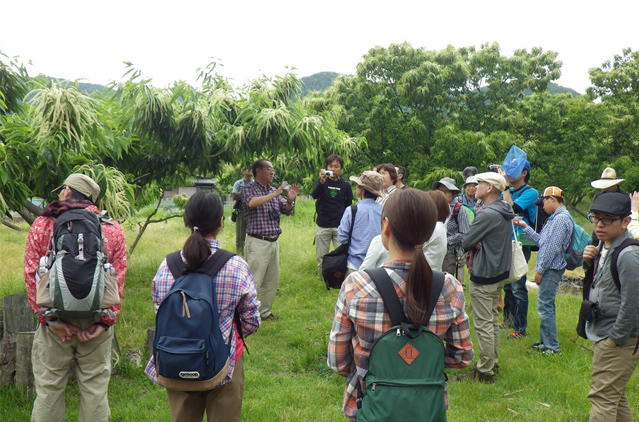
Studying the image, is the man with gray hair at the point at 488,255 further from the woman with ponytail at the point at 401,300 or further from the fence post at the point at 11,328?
the fence post at the point at 11,328

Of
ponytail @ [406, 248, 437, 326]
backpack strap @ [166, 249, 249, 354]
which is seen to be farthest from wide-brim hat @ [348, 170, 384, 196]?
ponytail @ [406, 248, 437, 326]

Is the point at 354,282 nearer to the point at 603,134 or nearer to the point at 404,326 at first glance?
the point at 404,326

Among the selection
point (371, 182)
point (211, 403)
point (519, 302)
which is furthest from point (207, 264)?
point (519, 302)

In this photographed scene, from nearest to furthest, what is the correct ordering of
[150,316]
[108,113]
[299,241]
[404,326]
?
[404,326]
[108,113]
[150,316]
[299,241]

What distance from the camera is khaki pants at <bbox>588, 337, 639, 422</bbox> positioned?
3.42 m

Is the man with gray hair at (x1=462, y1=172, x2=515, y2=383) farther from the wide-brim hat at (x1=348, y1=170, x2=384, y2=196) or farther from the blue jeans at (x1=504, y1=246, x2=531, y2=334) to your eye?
the blue jeans at (x1=504, y1=246, x2=531, y2=334)

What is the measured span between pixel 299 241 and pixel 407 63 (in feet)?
33.3

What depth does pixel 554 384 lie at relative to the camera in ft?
17.1

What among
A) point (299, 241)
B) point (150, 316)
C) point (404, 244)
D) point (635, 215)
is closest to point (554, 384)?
point (635, 215)

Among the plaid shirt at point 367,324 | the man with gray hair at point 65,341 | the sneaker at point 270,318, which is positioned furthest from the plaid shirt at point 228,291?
the sneaker at point 270,318

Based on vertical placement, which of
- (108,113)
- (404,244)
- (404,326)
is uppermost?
(108,113)

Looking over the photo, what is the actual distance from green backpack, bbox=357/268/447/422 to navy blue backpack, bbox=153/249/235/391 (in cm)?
91

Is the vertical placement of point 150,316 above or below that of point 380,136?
below

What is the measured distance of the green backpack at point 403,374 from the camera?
2105 mm
